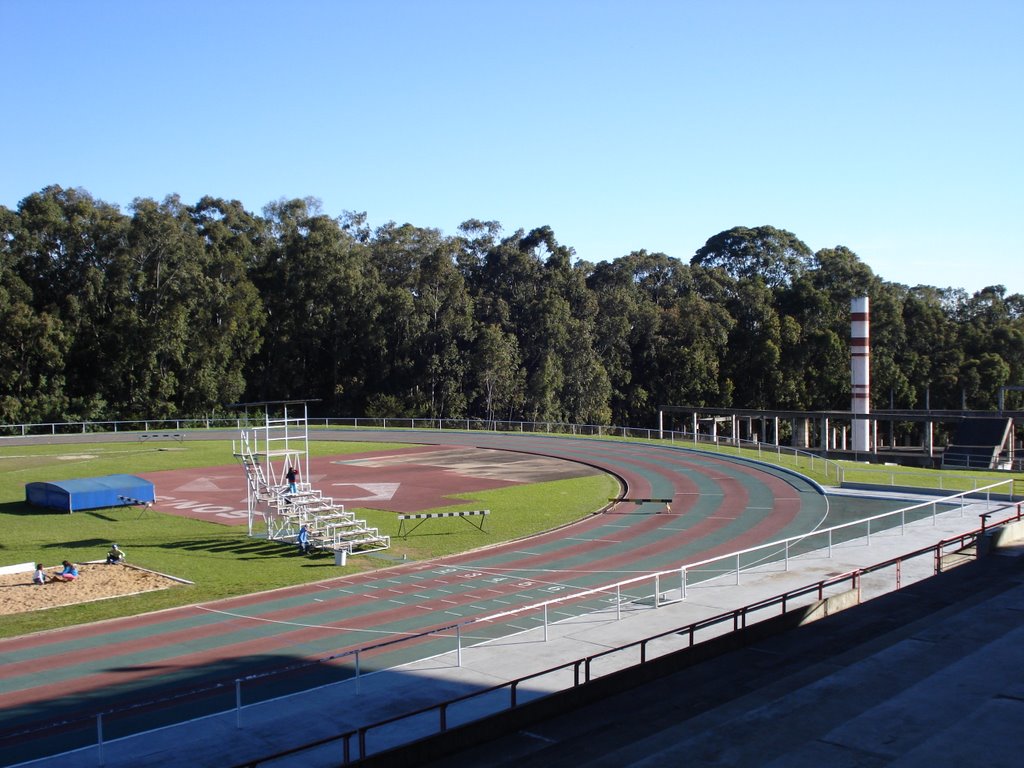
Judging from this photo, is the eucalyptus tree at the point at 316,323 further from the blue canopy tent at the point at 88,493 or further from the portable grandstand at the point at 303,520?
the portable grandstand at the point at 303,520

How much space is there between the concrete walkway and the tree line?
6317cm

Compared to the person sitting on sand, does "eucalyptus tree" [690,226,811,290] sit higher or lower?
higher

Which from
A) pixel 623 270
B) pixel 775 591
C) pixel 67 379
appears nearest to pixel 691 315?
pixel 623 270

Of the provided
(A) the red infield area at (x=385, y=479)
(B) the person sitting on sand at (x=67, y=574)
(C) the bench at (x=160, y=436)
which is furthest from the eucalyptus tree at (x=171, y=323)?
(B) the person sitting on sand at (x=67, y=574)

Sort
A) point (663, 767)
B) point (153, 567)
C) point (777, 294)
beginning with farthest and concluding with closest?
point (777, 294) → point (153, 567) → point (663, 767)

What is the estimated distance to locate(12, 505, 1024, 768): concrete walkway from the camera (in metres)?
13.4

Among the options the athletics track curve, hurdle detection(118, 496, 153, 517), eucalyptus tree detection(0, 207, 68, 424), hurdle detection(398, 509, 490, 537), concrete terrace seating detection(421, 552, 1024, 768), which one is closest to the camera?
concrete terrace seating detection(421, 552, 1024, 768)

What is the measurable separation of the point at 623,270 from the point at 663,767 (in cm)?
9298

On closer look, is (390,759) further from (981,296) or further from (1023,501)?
(981,296)

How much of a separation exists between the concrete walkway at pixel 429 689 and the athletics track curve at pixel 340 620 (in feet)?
2.60

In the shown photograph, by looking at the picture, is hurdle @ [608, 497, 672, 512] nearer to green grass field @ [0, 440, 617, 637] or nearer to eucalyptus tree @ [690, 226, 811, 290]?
green grass field @ [0, 440, 617, 637]

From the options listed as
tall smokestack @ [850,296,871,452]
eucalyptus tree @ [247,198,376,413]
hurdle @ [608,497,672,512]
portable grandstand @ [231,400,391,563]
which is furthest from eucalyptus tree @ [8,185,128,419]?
tall smokestack @ [850,296,871,452]

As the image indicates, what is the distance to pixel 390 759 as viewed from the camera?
11.8 m

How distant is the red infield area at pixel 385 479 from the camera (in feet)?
130
